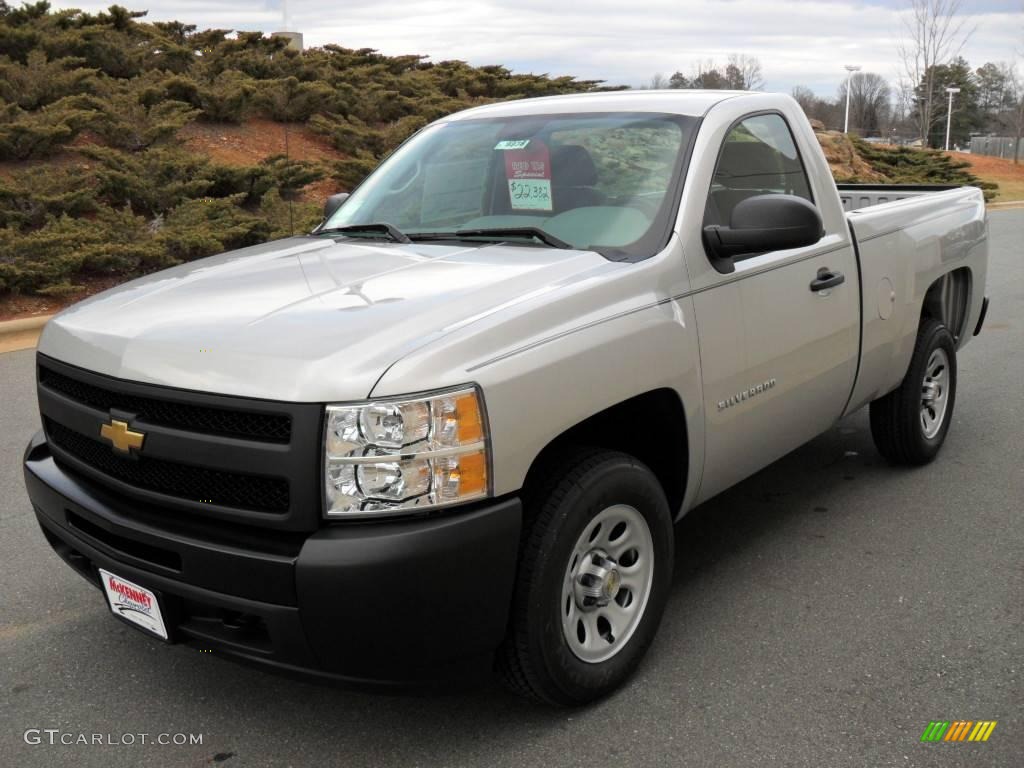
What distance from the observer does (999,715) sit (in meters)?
3.17

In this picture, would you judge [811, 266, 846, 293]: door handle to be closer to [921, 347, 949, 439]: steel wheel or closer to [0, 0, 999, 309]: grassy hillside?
[921, 347, 949, 439]: steel wheel

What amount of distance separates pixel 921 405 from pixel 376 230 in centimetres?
293

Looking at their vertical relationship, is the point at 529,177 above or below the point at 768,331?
above

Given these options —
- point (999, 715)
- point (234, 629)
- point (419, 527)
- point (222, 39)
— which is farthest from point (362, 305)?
point (222, 39)

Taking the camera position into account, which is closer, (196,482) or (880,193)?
(196,482)

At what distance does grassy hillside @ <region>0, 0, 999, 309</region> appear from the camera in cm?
1103

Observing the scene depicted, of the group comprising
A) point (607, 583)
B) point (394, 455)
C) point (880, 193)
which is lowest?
point (607, 583)

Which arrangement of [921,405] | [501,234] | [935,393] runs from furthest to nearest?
[935,393] → [921,405] → [501,234]

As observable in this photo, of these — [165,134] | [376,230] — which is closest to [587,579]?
[376,230]

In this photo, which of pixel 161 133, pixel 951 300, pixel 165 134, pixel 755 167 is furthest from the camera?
pixel 165 134

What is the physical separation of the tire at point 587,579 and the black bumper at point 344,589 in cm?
12

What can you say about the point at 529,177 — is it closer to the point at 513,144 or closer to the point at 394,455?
the point at 513,144

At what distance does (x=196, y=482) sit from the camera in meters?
2.83

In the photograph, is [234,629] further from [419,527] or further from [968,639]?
[968,639]
